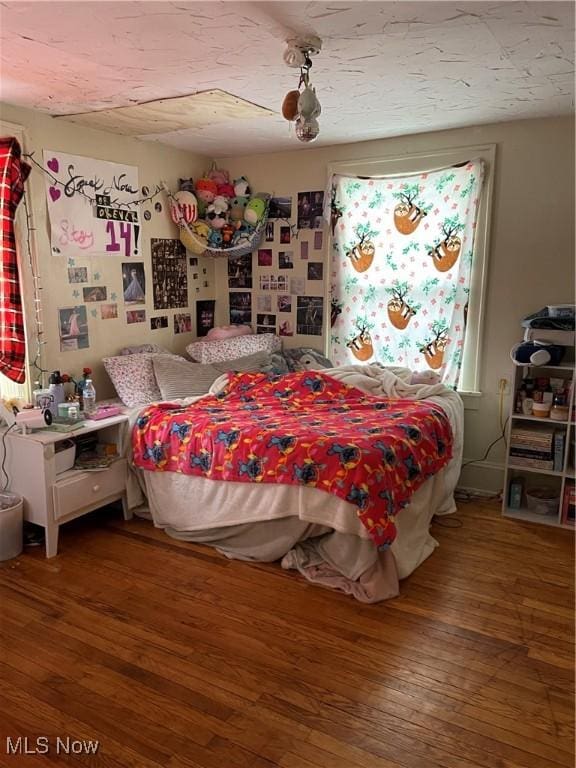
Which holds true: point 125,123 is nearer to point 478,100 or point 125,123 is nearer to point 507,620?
point 478,100

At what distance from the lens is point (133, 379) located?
3531 mm

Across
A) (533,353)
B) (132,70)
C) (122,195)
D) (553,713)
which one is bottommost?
(553,713)

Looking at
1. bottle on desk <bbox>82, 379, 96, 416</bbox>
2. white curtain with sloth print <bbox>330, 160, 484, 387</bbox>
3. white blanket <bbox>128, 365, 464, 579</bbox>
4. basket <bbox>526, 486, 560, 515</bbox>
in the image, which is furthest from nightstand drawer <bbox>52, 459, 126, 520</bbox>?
basket <bbox>526, 486, 560, 515</bbox>

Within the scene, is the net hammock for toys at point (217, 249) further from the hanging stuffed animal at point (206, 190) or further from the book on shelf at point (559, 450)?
the book on shelf at point (559, 450)

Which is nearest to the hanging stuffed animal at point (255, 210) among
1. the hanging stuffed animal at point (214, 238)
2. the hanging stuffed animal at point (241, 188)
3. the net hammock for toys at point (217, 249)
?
the net hammock for toys at point (217, 249)

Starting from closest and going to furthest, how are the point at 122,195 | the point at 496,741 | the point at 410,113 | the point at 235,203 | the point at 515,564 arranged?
1. the point at 496,741
2. the point at 515,564
3. the point at 410,113
4. the point at 122,195
5. the point at 235,203

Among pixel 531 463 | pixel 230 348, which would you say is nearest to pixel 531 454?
pixel 531 463

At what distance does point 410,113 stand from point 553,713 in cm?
290

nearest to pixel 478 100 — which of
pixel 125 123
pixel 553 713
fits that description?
pixel 125 123

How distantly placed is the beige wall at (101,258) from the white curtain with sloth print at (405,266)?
45.2 inches

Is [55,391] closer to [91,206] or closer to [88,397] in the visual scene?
[88,397]

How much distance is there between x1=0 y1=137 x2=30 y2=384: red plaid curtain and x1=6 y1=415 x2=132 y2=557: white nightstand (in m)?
0.42

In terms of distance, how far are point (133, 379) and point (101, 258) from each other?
78 centimetres

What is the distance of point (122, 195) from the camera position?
366 centimetres
